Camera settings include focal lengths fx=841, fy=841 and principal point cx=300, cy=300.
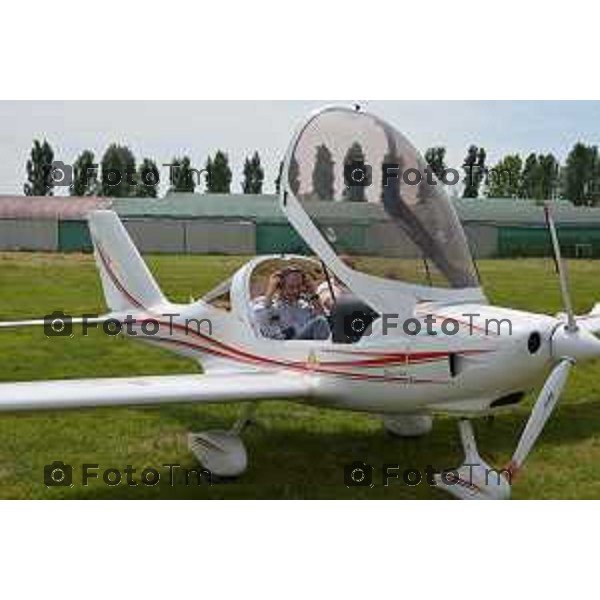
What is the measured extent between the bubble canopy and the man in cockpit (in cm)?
80

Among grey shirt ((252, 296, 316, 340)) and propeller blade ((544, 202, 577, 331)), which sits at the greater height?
propeller blade ((544, 202, 577, 331))

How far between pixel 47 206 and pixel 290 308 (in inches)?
1905

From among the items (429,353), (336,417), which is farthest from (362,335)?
(336,417)

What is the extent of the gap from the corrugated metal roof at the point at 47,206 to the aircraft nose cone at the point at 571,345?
4621 centimetres

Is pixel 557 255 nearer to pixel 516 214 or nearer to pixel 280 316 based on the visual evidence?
pixel 280 316

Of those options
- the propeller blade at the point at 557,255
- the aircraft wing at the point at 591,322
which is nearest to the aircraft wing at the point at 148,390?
the propeller blade at the point at 557,255

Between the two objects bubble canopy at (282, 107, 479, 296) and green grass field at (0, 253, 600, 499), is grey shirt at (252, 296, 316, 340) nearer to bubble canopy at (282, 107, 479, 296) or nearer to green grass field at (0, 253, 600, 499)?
bubble canopy at (282, 107, 479, 296)

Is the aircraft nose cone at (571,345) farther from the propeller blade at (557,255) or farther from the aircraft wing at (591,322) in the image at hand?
the aircraft wing at (591,322)

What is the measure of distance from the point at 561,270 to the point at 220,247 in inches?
1580

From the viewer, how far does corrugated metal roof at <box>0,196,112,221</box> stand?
167 ft

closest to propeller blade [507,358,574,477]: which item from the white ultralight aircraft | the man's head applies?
the white ultralight aircraft

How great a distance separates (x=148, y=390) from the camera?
19.0 ft

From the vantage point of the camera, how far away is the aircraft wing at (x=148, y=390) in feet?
17.8

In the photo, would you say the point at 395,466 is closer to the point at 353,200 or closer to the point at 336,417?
the point at 336,417
